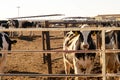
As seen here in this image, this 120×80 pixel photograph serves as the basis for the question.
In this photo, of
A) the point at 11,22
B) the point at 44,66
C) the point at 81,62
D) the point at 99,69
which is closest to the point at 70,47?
the point at 81,62

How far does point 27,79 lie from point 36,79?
0.28 meters

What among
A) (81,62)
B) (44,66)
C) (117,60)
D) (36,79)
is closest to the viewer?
(81,62)

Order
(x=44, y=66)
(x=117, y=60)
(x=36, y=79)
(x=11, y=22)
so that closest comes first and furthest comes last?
(x=117, y=60) < (x=36, y=79) < (x=44, y=66) < (x=11, y=22)

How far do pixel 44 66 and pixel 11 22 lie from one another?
13377 millimetres

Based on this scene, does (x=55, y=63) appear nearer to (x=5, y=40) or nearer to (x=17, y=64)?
(x=17, y=64)

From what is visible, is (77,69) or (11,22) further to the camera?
(11,22)

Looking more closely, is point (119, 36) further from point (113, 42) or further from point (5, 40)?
point (5, 40)

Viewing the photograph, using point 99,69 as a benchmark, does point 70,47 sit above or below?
above

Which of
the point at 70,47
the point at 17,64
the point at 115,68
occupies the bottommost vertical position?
the point at 17,64

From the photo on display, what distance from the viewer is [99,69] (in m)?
10.8

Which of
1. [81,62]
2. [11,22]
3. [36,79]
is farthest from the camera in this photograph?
[11,22]

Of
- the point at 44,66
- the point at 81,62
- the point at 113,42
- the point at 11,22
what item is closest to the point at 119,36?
the point at 113,42

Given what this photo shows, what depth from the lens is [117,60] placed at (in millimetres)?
8141

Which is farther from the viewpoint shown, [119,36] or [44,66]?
[44,66]
